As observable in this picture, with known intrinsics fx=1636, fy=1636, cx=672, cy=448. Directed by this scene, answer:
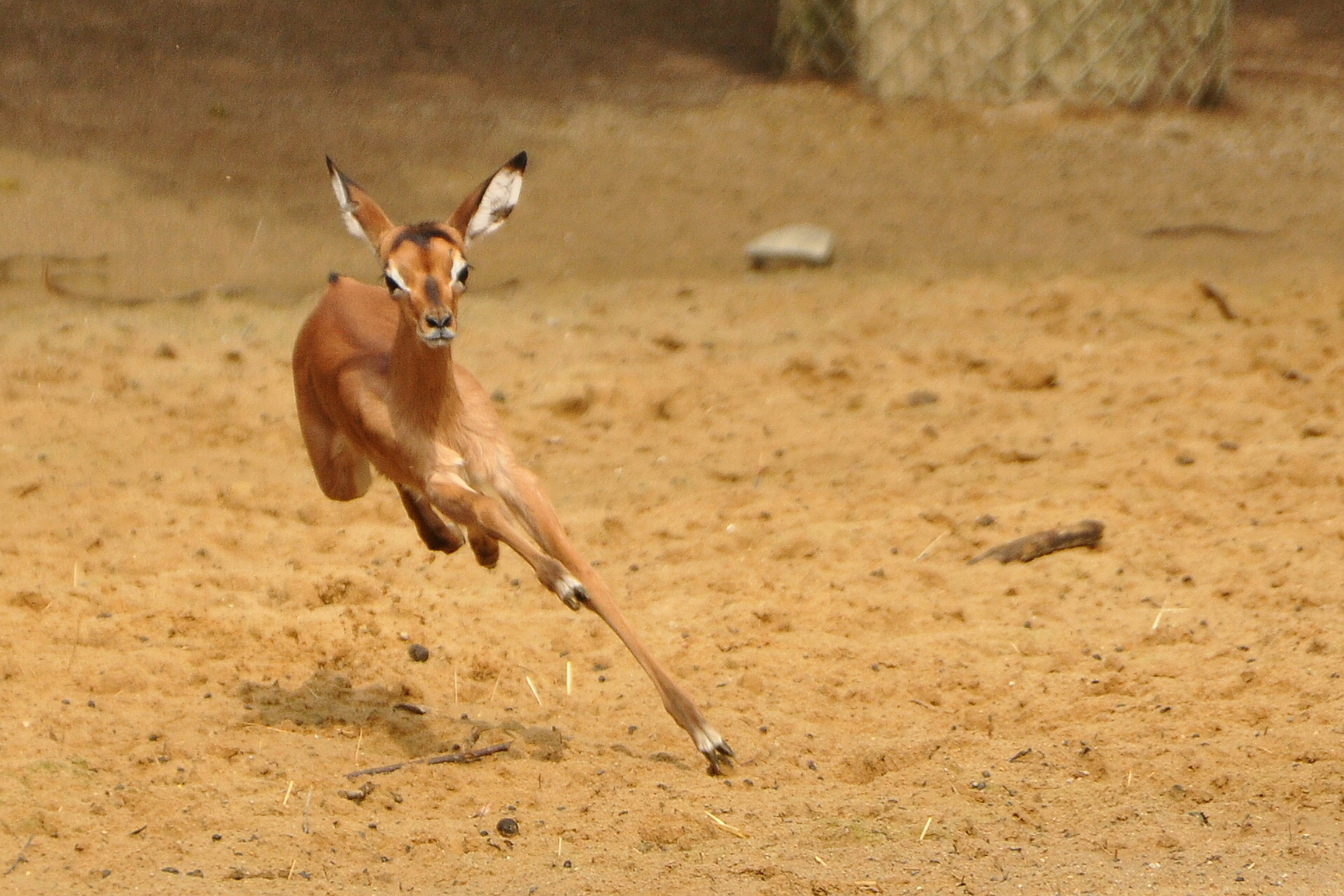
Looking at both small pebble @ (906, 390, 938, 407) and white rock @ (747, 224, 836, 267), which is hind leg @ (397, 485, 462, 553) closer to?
small pebble @ (906, 390, 938, 407)

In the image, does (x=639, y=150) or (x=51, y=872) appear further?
(x=639, y=150)

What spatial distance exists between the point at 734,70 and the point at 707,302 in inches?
144

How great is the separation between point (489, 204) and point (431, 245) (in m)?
0.35

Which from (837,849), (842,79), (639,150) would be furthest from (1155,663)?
(842,79)

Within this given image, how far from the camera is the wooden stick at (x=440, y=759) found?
14.7 feet

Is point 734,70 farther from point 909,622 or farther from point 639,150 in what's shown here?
point 909,622

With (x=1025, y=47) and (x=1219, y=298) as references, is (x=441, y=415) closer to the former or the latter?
(x=1219, y=298)

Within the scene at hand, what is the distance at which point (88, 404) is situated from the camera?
7.20 meters

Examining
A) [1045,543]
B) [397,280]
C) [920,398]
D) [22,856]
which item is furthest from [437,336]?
[920,398]

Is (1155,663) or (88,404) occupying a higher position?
(1155,663)

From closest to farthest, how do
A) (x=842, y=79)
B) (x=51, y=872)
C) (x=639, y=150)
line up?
(x=51, y=872), (x=639, y=150), (x=842, y=79)

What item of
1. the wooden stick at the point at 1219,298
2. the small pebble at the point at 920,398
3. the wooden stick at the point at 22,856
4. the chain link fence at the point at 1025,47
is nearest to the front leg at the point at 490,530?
the wooden stick at the point at 22,856

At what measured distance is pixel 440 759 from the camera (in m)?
4.57

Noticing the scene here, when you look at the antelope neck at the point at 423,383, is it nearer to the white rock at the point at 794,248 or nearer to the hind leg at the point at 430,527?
the hind leg at the point at 430,527
